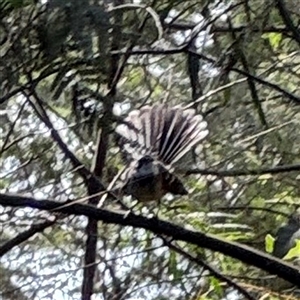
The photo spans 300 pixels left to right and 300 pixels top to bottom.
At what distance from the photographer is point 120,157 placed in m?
1.33

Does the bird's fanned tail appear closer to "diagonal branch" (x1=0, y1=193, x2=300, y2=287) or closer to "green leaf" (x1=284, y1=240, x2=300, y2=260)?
"diagonal branch" (x1=0, y1=193, x2=300, y2=287)

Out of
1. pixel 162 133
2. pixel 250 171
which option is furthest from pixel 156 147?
pixel 250 171

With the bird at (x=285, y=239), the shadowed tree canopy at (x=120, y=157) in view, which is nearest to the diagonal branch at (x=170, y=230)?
the shadowed tree canopy at (x=120, y=157)

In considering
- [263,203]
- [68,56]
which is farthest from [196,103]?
[263,203]

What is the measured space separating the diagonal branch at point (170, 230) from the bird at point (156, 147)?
5 cm

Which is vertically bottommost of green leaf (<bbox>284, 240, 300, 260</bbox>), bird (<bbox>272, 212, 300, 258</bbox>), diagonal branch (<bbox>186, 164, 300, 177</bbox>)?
green leaf (<bbox>284, 240, 300, 260</bbox>)

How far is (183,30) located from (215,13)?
11cm

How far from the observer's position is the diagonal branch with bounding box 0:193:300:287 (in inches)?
40.7

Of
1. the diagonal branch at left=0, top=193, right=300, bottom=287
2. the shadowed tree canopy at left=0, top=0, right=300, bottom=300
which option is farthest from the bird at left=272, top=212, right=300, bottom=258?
the diagonal branch at left=0, top=193, right=300, bottom=287

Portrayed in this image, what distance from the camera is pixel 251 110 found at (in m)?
1.56

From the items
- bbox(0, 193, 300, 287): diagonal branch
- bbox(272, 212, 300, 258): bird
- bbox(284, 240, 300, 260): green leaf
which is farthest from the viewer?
bbox(272, 212, 300, 258): bird

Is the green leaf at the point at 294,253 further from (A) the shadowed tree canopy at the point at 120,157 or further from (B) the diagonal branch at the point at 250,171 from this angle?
(B) the diagonal branch at the point at 250,171

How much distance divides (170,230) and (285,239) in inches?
12.3

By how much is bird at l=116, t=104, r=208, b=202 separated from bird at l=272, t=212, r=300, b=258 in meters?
0.22
